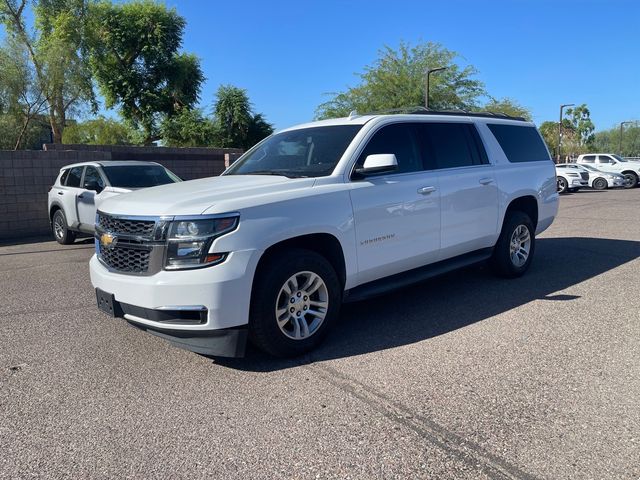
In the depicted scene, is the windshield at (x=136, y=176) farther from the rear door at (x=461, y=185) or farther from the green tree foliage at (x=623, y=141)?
the green tree foliage at (x=623, y=141)

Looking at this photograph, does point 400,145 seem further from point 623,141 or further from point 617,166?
point 623,141

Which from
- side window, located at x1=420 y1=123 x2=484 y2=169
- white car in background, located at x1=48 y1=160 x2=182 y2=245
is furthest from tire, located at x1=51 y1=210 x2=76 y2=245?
side window, located at x1=420 y1=123 x2=484 y2=169

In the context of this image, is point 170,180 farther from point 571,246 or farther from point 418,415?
point 418,415

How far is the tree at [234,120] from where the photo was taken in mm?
29891

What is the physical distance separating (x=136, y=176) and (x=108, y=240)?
245 inches

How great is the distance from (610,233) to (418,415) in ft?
29.9

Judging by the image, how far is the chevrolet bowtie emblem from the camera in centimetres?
412

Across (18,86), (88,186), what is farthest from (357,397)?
(18,86)

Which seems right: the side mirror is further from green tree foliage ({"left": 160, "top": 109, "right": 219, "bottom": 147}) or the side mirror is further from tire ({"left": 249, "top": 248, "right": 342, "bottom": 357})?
green tree foliage ({"left": 160, "top": 109, "right": 219, "bottom": 147})

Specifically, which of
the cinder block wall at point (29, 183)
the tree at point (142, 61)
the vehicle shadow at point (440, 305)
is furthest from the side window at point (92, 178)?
the tree at point (142, 61)

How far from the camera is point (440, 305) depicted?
218 inches

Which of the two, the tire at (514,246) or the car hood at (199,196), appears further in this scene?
the tire at (514,246)

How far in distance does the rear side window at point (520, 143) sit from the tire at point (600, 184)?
23.4 m

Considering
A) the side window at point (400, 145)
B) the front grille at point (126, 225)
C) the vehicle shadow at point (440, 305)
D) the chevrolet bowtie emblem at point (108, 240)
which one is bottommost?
the vehicle shadow at point (440, 305)
